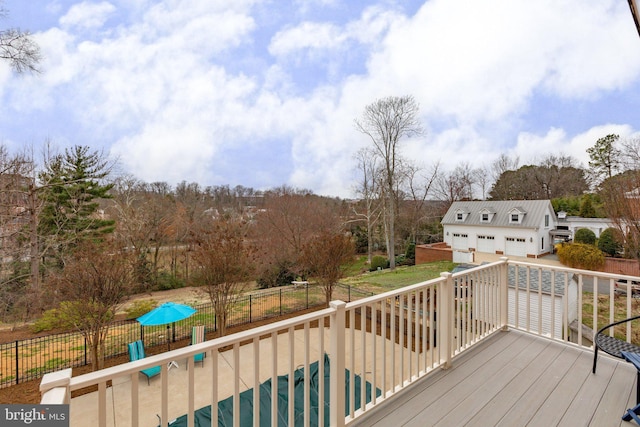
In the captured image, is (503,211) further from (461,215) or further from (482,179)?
(482,179)

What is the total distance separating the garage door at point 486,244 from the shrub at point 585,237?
13.2 feet

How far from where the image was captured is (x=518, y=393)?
236 cm

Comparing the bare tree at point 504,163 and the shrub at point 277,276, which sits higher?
the bare tree at point 504,163

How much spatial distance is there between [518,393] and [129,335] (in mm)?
9448

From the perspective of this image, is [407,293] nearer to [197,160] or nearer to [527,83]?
[527,83]

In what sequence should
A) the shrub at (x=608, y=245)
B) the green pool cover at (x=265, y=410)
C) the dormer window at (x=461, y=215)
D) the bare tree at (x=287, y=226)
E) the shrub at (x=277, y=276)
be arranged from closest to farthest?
the green pool cover at (x=265, y=410)
the shrub at (x=277, y=276)
the bare tree at (x=287, y=226)
the shrub at (x=608, y=245)
the dormer window at (x=461, y=215)

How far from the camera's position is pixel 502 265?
3.48 meters

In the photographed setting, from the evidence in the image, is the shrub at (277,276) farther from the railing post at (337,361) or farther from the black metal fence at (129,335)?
the railing post at (337,361)

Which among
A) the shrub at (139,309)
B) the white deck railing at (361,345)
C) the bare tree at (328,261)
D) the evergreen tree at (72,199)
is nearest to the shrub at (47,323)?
the shrub at (139,309)

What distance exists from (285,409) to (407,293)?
120 inches

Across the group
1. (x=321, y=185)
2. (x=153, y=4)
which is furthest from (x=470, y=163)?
(x=153, y=4)

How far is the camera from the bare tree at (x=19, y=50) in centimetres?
718

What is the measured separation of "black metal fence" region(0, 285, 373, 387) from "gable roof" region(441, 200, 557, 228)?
13.0m

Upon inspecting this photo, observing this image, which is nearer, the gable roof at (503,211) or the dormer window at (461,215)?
the gable roof at (503,211)
